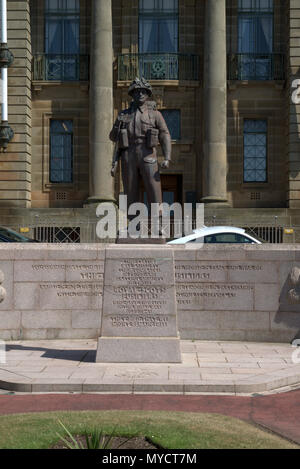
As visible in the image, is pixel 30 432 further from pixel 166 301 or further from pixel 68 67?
pixel 68 67

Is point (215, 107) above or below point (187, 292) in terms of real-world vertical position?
above

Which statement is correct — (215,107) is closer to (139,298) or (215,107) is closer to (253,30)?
(253,30)

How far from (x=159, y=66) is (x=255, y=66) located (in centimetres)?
441

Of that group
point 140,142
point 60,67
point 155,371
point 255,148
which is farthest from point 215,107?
point 155,371

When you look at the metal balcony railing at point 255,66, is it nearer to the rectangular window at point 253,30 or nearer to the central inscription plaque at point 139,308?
the rectangular window at point 253,30

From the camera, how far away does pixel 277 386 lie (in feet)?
31.2

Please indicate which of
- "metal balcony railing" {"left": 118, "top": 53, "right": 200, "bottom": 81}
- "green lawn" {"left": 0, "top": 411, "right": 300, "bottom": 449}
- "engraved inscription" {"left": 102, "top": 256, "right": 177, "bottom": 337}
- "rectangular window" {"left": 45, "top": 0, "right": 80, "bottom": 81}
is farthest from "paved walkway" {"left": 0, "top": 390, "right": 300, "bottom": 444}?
"rectangular window" {"left": 45, "top": 0, "right": 80, "bottom": 81}

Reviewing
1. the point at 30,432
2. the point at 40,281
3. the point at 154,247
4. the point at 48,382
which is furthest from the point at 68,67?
the point at 30,432

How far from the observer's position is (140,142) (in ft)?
39.1

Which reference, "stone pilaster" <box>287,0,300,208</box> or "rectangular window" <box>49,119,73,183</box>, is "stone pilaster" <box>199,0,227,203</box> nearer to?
"stone pilaster" <box>287,0,300,208</box>

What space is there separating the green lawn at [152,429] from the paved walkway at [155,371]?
145cm
